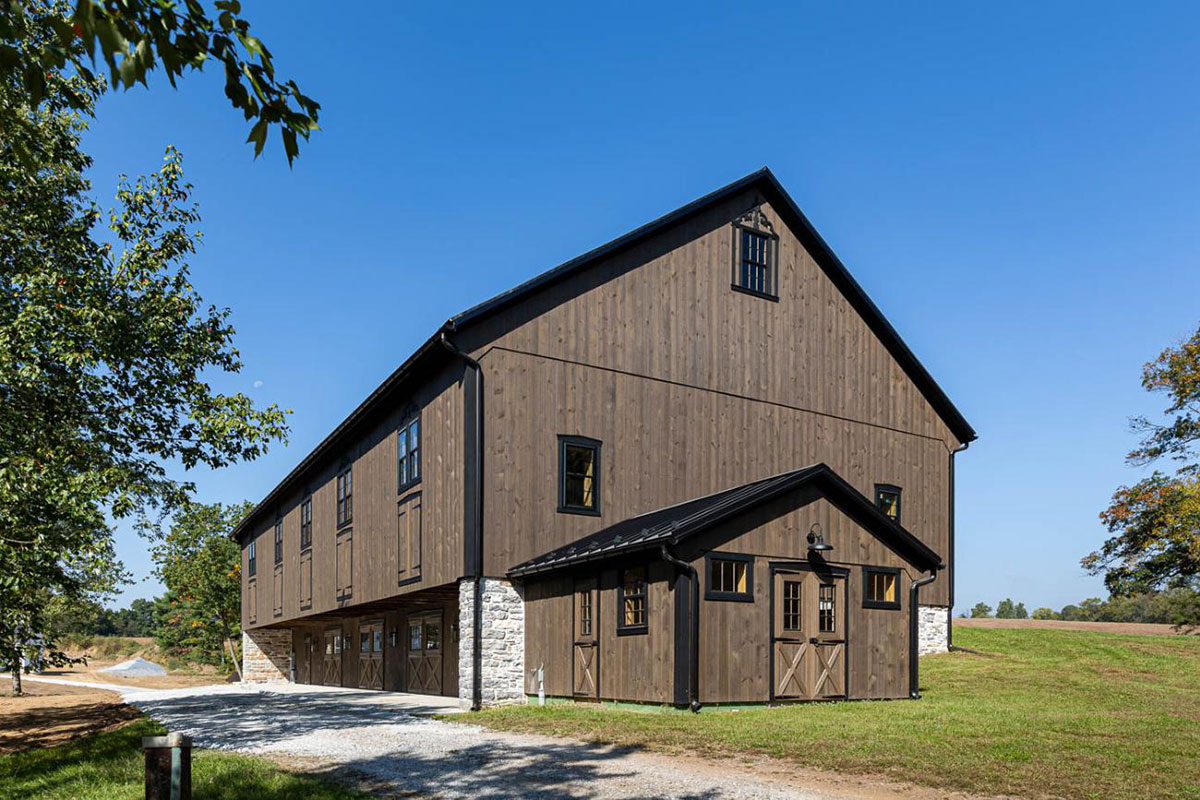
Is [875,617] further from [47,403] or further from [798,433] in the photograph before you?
[47,403]

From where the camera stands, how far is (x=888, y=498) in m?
26.1

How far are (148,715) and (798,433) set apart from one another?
594 inches

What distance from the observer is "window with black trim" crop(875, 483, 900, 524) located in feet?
84.6

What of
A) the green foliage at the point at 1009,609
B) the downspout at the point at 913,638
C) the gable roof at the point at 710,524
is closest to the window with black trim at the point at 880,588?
the downspout at the point at 913,638

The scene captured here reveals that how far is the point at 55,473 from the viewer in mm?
13422

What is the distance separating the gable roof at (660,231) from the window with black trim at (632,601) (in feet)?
18.4

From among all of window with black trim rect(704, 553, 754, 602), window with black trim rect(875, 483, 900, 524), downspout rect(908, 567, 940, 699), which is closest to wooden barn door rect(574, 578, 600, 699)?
window with black trim rect(704, 553, 754, 602)

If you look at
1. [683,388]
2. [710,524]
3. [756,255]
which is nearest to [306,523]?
[683,388]

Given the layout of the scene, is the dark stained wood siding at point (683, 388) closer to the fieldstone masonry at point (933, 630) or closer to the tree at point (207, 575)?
the fieldstone masonry at point (933, 630)

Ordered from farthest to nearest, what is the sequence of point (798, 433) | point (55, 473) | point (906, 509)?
point (906, 509), point (798, 433), point (55, 473)

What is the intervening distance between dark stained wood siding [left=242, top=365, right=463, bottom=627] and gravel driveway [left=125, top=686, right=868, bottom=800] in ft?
12.1

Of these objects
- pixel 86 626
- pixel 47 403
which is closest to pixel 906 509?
pixel 47 403

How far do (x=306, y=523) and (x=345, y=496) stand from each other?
527 cm

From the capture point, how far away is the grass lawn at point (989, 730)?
9.73 m
